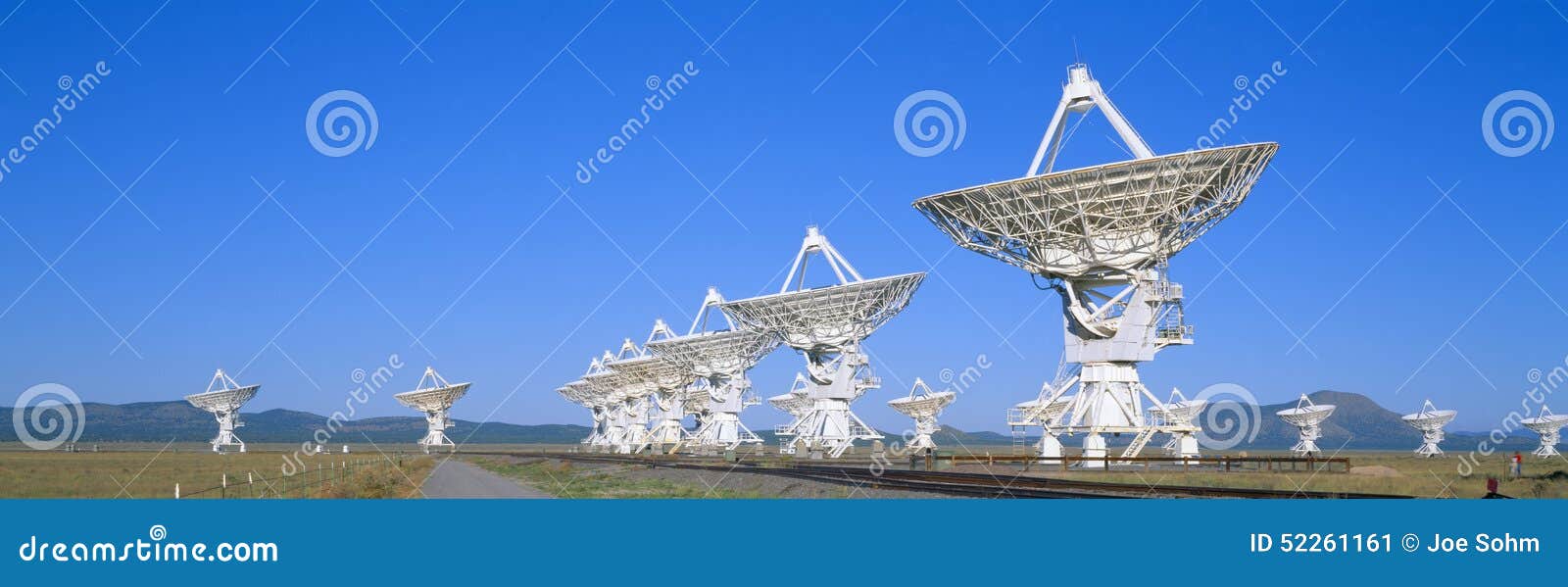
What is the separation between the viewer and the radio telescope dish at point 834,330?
5581 cm

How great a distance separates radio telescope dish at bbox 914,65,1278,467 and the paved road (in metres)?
16.3

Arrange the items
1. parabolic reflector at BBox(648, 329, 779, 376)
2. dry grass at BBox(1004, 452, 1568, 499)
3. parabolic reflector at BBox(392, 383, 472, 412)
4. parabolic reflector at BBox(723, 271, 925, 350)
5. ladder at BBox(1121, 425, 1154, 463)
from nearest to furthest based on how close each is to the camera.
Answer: dry grass at BBox(1004, 452, 1568, 499) → ladder at BBox(1121, 425, 1154, 463) → parabolic reflector at BBox(723, 271, 925, 350) → parabolic reflector at BBox(648, 329, 779, 376) → parabolic reflector at BBox(392, 383, 472, 412)

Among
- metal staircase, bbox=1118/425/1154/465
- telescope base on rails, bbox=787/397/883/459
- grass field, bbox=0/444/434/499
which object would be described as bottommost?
grass field, bbox=0/444/434/499

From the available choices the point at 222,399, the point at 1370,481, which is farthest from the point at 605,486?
the point at 222,399

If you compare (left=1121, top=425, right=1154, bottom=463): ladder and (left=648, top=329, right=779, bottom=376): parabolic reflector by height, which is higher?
(left=648, top=329, right=779, bottom=376): parabolic reflector

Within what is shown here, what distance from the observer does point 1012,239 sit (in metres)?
41.4

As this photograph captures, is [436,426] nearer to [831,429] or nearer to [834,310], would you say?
[831,429]

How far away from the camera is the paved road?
105 feet

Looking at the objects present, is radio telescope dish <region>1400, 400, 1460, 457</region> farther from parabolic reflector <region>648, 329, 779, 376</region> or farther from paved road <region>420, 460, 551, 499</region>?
paved road <region>420, 460, 551, 499</region>

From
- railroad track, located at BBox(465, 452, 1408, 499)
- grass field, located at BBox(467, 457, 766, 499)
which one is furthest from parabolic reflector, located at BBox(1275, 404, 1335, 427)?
railroad track, located at BBox(465, 452, 1408, 499)

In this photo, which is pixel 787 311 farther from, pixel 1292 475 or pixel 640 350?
pixel 640 350

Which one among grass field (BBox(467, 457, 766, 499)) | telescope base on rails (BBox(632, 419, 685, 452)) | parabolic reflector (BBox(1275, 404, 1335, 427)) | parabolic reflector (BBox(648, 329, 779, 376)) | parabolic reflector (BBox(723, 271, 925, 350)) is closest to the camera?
grass field (BBox(467, 457, 766, 499))

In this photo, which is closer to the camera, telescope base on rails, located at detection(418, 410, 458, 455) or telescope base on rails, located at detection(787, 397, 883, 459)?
telescope base on rails, located at detection(787, 397, 883, 459)

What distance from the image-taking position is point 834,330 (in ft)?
189
